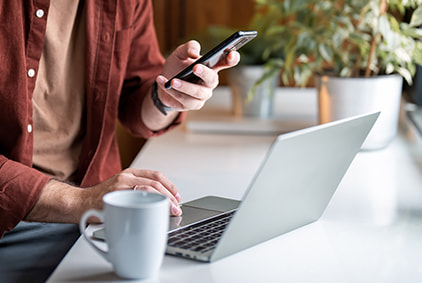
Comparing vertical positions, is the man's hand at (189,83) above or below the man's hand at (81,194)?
above

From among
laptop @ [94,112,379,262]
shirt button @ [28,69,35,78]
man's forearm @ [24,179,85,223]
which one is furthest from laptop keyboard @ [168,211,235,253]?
shirt button @ [28,69,35,78]

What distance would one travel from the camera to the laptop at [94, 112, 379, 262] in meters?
0.74

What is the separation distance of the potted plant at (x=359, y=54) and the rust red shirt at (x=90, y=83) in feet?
1.25

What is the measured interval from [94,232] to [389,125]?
0.91 m

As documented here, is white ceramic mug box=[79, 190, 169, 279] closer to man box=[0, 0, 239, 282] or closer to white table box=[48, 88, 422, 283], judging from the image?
white table box=[48, 88, 422, 283]

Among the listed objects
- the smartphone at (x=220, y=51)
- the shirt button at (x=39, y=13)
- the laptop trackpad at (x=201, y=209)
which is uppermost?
the shirt button at (x=39, y=13)

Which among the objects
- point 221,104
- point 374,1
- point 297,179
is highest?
point 374,1

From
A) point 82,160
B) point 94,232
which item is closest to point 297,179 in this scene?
point 94,232

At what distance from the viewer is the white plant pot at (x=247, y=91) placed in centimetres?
180

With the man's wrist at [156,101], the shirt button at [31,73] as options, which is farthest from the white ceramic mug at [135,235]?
the man's wrist at [156,101]

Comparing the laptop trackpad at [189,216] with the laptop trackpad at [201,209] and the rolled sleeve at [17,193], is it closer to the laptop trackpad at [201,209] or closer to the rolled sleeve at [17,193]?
the laptop trackpad at [201,209]

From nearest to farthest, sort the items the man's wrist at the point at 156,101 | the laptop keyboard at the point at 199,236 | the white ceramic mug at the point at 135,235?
the white ceramic mug at the point at 135,235 < the laptop keyboard at the point at 199,236 < the man's wrist at the point at 156,101

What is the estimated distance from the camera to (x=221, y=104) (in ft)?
6.86

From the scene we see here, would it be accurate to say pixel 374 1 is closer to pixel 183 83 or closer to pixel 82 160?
pixel 183 83
